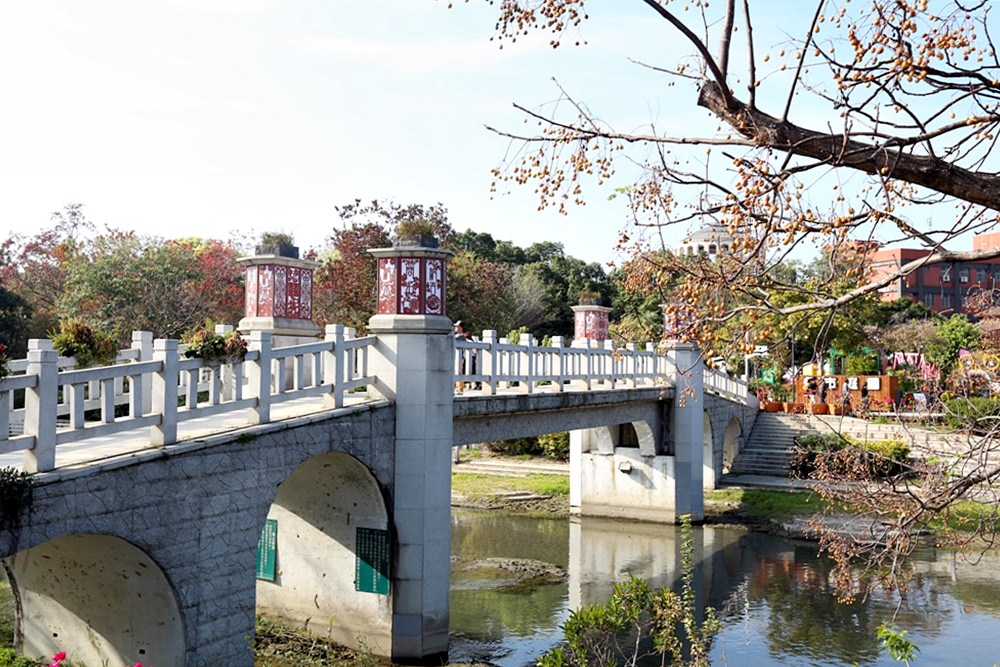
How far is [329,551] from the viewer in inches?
512

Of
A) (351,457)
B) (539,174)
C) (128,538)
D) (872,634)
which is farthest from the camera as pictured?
(872,634)

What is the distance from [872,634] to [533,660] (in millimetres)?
5489

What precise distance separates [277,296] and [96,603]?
6012mm

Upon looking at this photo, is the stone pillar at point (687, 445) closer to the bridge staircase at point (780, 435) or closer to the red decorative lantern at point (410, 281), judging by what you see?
the bridge staircase at point (780, 435)

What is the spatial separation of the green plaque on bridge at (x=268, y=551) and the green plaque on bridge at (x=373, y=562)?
163cm

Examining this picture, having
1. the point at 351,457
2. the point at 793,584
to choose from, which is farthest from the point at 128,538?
the point at 793,584

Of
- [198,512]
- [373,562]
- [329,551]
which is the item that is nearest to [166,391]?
[198,512]

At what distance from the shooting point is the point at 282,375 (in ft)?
35.3

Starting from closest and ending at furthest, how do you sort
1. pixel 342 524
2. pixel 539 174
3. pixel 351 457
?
pixel 539 174 → pixel 351 457 → pixel 342 524

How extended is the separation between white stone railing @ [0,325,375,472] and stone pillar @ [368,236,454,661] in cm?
42

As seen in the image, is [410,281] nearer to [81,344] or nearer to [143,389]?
[81,344]

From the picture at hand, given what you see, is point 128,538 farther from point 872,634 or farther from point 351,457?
point 872,634

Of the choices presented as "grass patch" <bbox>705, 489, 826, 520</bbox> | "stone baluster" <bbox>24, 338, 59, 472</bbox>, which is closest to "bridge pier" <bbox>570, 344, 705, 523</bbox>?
"grass patch" <bbox>705, 489, 826, 520</bbox>

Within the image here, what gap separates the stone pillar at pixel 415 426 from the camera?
12.4m
